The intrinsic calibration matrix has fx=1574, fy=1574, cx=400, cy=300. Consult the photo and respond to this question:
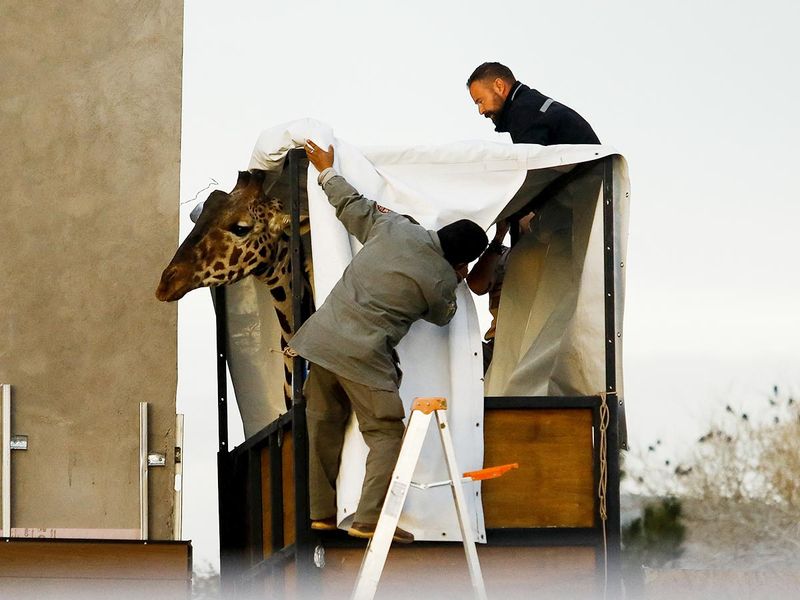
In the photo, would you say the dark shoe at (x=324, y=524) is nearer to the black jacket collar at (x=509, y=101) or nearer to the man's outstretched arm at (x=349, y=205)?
the man's outstretched arm at (x=349, y=205)

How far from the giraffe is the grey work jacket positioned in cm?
111

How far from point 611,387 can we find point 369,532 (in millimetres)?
1420

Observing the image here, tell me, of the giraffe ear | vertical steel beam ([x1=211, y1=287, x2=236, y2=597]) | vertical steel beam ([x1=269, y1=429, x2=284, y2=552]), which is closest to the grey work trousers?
vertical steel beam ([x1=269, y1=429, x2=284, y2=552])

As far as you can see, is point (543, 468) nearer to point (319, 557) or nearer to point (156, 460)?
point (319, 557)

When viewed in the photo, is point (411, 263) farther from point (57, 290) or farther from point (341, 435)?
point (57, 290)

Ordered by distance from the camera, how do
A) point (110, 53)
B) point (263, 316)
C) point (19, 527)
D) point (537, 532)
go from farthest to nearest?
point (110, 53) < point (19, 527) < point (263, 316) < point (537, 532)

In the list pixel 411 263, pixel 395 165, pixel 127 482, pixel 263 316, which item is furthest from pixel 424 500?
pixel 127 482

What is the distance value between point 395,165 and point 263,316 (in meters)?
1.77

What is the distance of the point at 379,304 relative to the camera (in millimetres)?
6793

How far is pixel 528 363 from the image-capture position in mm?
7977

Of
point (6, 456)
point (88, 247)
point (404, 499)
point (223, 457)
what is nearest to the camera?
point (404, 499)

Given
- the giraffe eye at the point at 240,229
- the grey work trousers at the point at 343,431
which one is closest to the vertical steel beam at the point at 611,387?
the grey work trousers at the point at 343,431

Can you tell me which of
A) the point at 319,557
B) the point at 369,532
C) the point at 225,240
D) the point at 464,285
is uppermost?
the point at 225,240

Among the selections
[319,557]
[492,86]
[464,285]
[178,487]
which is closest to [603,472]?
[464,285]
